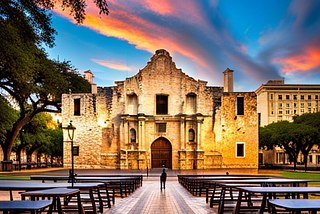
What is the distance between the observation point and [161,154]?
119 ft

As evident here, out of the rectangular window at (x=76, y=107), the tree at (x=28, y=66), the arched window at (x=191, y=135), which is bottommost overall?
the arched window at (x=191, y=135)

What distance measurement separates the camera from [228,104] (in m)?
36.6

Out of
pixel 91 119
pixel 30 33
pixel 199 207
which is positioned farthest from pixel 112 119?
pixel 199 207

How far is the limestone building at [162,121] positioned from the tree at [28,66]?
3481 mm

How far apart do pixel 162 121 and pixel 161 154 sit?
422cm

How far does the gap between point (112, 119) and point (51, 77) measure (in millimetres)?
9070

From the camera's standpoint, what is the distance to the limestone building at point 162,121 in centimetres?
3556

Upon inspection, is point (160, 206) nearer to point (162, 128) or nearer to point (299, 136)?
point (162, 128)

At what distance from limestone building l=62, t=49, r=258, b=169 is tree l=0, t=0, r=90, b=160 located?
3.48m

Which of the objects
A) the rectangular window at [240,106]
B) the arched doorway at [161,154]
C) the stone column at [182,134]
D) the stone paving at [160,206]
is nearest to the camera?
the stone paving at [160,206]

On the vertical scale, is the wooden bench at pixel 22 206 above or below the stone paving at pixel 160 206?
above

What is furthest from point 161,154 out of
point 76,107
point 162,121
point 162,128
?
point 76,107

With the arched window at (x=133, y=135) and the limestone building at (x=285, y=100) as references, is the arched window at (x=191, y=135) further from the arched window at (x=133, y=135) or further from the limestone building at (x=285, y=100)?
the limestone building at (x=285, y=100)

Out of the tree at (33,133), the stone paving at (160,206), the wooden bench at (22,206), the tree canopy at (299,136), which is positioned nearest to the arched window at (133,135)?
the tree at (33,133)
